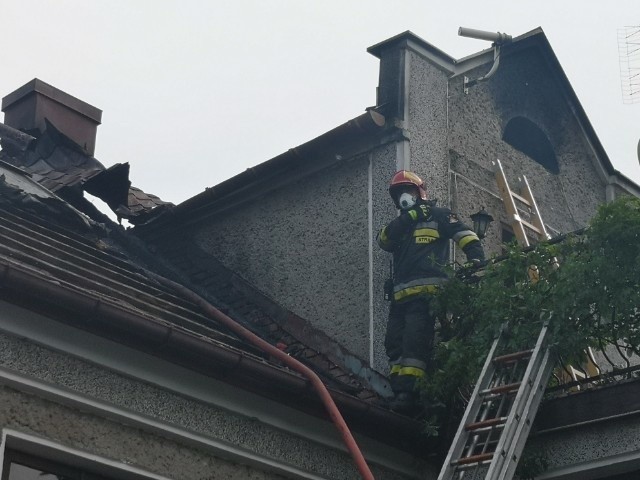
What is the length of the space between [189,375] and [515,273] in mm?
2475

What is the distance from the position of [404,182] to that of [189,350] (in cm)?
307

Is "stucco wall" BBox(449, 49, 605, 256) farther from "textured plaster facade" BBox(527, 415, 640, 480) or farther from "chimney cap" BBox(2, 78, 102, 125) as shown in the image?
"chimney cap" BBox(2, 78, 102, 125)

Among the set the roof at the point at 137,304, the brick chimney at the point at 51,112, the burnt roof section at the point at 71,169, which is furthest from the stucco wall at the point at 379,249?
the brick chimney at the point at 51,112

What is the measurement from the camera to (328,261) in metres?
9.96

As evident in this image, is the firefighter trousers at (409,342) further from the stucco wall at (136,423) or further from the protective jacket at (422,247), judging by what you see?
the stucco wall at (136,423)

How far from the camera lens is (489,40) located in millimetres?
11242

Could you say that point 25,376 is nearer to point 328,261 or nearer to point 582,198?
point 328,261

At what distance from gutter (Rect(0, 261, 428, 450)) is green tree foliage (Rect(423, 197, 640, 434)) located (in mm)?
588

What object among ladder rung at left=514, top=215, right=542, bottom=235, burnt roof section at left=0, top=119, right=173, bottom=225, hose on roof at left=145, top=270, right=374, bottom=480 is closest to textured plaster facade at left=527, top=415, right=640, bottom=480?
hose on roof at left=145, top=270, right=374, bottom=480

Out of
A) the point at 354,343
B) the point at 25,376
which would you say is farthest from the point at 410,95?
the point at 25,376

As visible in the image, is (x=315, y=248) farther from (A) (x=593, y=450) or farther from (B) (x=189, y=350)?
(B) (x=189, y=350)

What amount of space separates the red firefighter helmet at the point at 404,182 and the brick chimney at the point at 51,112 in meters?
3.63

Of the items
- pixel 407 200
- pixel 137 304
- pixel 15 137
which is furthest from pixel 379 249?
pixel 15 137

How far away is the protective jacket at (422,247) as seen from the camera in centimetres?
883
